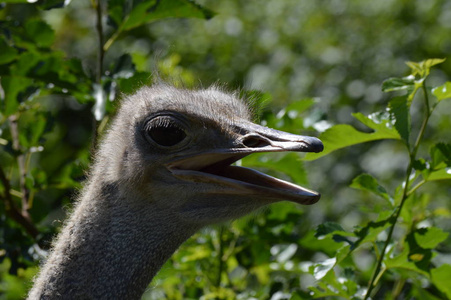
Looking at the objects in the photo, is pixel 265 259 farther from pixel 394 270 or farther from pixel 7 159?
pixel 7 159

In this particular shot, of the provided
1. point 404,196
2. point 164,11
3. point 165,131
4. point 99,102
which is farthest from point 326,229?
point 164,11

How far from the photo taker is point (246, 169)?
2.43m

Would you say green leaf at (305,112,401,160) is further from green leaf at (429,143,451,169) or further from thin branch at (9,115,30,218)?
thin branch at (9,115,30,218)

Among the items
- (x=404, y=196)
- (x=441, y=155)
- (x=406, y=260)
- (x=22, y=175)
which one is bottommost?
(x=22, y=175)

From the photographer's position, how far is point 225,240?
3297 mm

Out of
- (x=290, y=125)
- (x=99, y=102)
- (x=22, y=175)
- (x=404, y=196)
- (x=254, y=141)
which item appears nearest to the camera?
(x=254, y=141)

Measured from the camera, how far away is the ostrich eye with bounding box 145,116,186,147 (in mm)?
2463

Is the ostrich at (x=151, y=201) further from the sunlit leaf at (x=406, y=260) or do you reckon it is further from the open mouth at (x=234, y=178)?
the sunlit leaf at (x=406, y=260)

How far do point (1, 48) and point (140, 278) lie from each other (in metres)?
1.01

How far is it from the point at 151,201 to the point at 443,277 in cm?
103

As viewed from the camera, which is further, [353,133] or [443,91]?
[353,133]

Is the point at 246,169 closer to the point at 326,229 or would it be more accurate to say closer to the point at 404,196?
the point at 326,229

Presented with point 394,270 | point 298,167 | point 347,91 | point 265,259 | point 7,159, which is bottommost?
point 7,159

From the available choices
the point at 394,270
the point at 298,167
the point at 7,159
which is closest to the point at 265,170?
the point at 298,167
